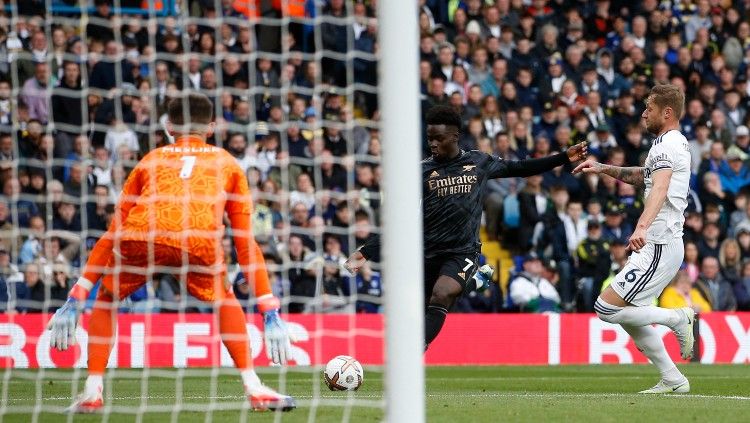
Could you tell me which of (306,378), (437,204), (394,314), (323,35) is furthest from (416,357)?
(323,35)

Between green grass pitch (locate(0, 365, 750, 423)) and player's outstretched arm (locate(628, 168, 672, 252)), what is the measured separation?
3.72 ft

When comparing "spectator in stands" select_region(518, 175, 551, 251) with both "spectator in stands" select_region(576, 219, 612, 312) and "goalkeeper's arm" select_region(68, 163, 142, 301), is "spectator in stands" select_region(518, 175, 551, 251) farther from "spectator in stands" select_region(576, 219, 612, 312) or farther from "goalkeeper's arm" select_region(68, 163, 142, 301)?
"goalkeeper's arm" select_region(68, 163, 142, 301)

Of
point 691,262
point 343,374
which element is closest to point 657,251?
point 343,374

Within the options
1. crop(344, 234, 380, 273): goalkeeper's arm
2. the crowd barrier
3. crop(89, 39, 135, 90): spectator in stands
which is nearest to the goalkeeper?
crop(344, 234, 380, 273): goalkeeper's arm

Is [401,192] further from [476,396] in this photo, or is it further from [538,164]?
[538,164]

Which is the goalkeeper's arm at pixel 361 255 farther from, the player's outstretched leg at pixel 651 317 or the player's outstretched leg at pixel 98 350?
the player's outstretched leg at pixel 98 350

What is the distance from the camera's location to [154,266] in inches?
326

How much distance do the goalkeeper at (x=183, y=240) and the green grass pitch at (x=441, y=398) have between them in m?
0.43

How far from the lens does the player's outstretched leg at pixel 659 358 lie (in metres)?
10.1

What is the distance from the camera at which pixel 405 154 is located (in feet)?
20.1

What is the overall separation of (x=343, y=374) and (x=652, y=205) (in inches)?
103

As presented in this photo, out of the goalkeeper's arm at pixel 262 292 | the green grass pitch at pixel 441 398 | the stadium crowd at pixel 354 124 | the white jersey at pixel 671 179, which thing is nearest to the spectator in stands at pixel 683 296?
the stadium crowd at pixel 354 124

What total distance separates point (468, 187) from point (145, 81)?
6.10 meters

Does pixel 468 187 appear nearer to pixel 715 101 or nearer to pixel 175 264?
pixel 175 264
